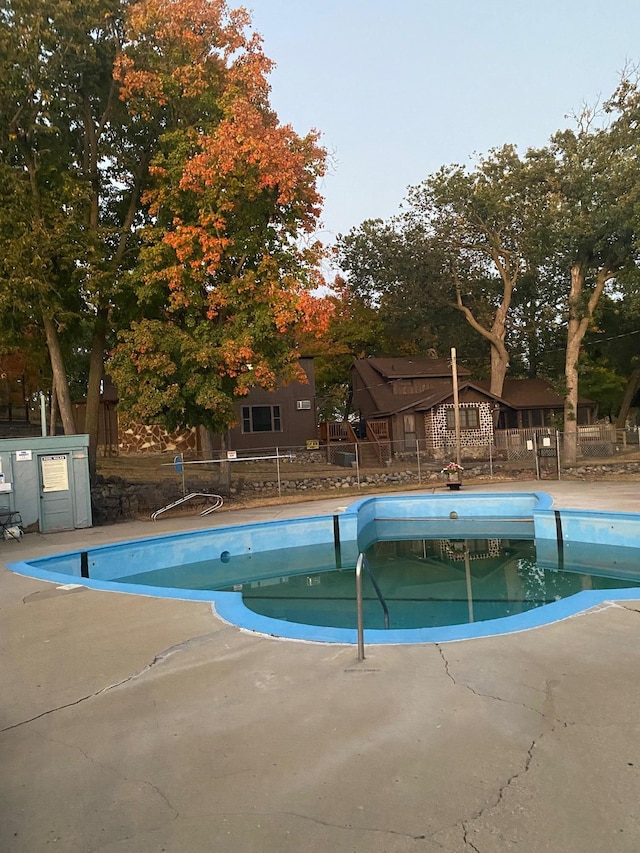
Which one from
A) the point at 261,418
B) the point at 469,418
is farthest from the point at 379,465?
the point at 261,418

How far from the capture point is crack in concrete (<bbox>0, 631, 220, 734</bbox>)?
13.7ft

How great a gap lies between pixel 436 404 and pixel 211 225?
17.6 m

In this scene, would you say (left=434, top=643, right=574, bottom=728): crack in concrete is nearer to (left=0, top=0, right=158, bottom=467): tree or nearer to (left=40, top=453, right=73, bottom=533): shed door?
(left=40, top=453, right=73, bottom=533): shed door

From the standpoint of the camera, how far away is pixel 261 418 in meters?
33.5

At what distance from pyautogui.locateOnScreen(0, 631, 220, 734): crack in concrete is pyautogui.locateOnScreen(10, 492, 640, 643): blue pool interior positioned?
567 millimetres

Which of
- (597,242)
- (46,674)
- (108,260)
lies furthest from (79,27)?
(597,242)

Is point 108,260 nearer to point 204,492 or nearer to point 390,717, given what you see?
point 204,492

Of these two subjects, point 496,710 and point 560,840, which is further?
point 496,710

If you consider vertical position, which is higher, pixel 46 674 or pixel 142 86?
pixel 142 86

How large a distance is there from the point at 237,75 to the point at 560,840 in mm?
19124

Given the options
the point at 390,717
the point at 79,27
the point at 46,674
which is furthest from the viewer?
the point at 79,27

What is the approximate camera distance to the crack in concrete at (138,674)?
4.17m

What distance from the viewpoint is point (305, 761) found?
3381 mm

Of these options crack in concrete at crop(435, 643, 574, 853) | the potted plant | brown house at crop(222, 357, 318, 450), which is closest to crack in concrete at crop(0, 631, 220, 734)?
crack in concrete at crop(435, 643, 574, 853)
